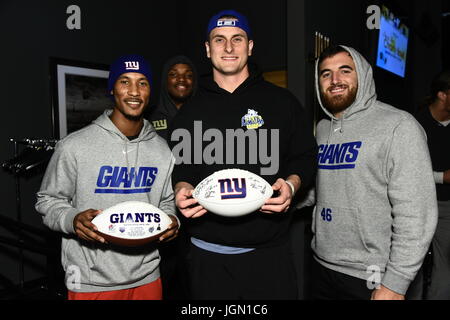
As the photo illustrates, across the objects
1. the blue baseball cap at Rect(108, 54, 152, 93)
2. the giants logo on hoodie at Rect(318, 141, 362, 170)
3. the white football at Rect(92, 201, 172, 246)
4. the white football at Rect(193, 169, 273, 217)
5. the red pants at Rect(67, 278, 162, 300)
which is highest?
the blue baseball cap at Rect(108, 54, 152, 93)

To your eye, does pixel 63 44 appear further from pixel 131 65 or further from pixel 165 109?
pixel 131 65

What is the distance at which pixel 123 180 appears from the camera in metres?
1.53

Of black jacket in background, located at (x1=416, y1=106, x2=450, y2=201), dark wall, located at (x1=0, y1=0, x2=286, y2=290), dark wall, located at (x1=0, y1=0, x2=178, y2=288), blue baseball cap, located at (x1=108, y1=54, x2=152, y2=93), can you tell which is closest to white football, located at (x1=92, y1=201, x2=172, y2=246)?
blue baseball cap, located at (x1=108, y1=54, x2=152, y2=93)

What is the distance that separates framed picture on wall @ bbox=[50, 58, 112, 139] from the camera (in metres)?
3.32

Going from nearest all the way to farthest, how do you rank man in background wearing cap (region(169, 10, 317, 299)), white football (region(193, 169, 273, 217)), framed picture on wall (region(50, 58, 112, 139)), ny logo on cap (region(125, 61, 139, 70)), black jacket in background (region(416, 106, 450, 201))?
white football (region(193, 169, 273, 217)) < man in background wearing cap (region(169, 10, 317, 299)) < ny logo on cap (region(125, 61, 139, 70)) < black jacket in background (region(416, 106, 450, 201)) < framed picture on wall (region(50, 58, 112, 139))

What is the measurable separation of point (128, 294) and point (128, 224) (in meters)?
0.41

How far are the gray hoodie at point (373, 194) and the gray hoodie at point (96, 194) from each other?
84 centimetres

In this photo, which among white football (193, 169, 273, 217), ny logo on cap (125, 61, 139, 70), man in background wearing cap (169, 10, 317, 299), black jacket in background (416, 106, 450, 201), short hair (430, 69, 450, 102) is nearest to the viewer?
white football (193, 169, 273, 217)

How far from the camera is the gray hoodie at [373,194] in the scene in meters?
1.30

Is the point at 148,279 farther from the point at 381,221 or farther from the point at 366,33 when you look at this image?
the point at 366,33

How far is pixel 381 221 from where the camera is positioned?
1414 mm

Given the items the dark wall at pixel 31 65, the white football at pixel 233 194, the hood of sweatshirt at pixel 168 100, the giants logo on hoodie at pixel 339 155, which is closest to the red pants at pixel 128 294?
the white football at pixel 233 194

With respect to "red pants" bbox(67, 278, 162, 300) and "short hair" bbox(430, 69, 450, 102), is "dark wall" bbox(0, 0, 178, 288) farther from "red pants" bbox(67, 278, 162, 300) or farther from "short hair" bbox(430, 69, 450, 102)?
"short hair" bbox(430, 69, 450, 102)

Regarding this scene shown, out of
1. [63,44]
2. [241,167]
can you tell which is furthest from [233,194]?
[63,44]
